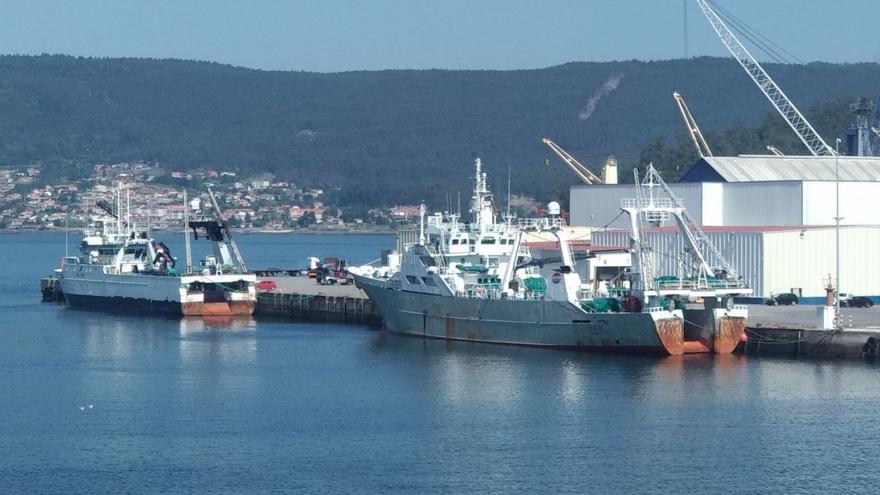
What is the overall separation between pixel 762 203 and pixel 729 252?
9893 millimetres

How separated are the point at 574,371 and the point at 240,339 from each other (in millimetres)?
17426

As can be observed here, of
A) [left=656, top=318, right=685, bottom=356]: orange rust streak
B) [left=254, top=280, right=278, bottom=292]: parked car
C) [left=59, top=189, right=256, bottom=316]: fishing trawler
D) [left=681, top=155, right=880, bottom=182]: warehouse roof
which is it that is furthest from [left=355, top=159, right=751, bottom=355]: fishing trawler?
[left=681, top=155, right=880, bottom=182]: warehouse roof

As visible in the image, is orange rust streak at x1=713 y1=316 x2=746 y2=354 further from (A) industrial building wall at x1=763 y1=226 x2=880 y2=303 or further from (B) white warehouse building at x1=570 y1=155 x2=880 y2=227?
(B) white warehouse building at x1=570 y1=155 x2=880 y2=227

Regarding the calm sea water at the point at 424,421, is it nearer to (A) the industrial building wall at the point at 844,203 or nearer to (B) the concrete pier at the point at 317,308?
(B) the concrete pier at the point at 317,308

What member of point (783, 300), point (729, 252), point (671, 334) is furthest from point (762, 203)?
point (671, 334)

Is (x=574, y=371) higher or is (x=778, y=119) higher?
(x=778, y=119)

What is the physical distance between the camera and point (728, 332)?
5381 centimetres

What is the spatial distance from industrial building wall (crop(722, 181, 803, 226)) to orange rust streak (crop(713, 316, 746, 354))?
21729 mm

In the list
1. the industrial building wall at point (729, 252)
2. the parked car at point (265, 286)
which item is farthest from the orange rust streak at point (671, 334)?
the parked car at point (265, 286)

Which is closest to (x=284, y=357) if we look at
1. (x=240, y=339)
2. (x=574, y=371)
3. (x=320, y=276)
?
(x=240, y=339)

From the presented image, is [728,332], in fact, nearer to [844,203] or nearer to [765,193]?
[765,193]

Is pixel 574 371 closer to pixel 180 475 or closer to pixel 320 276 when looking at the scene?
pixel 180 475

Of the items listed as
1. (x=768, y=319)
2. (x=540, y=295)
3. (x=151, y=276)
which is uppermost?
(x=151, y=276)

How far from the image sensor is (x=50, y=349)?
60.7 meters
